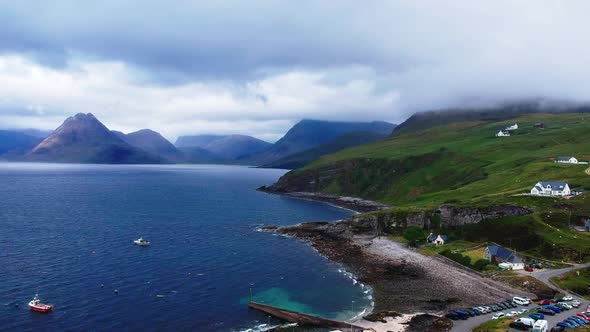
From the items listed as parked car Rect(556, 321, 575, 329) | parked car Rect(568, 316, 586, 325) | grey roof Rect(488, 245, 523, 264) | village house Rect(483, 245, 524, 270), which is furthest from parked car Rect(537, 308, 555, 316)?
grey roof Rect(488, 245, 523, 264)

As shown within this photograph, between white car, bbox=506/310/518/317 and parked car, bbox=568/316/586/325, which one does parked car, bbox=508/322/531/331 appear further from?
parked car, bbox=568/316/586/325

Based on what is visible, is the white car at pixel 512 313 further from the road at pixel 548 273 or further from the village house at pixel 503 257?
the village house at pixel 503 257

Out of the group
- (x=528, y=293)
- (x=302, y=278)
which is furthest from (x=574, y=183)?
(x=302, y=278)

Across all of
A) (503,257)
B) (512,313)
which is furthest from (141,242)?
(512,313)

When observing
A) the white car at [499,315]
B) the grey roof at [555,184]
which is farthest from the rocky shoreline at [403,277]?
the grey roof at [555,184]

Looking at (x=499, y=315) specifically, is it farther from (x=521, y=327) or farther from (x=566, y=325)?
(x=566, y=325)
